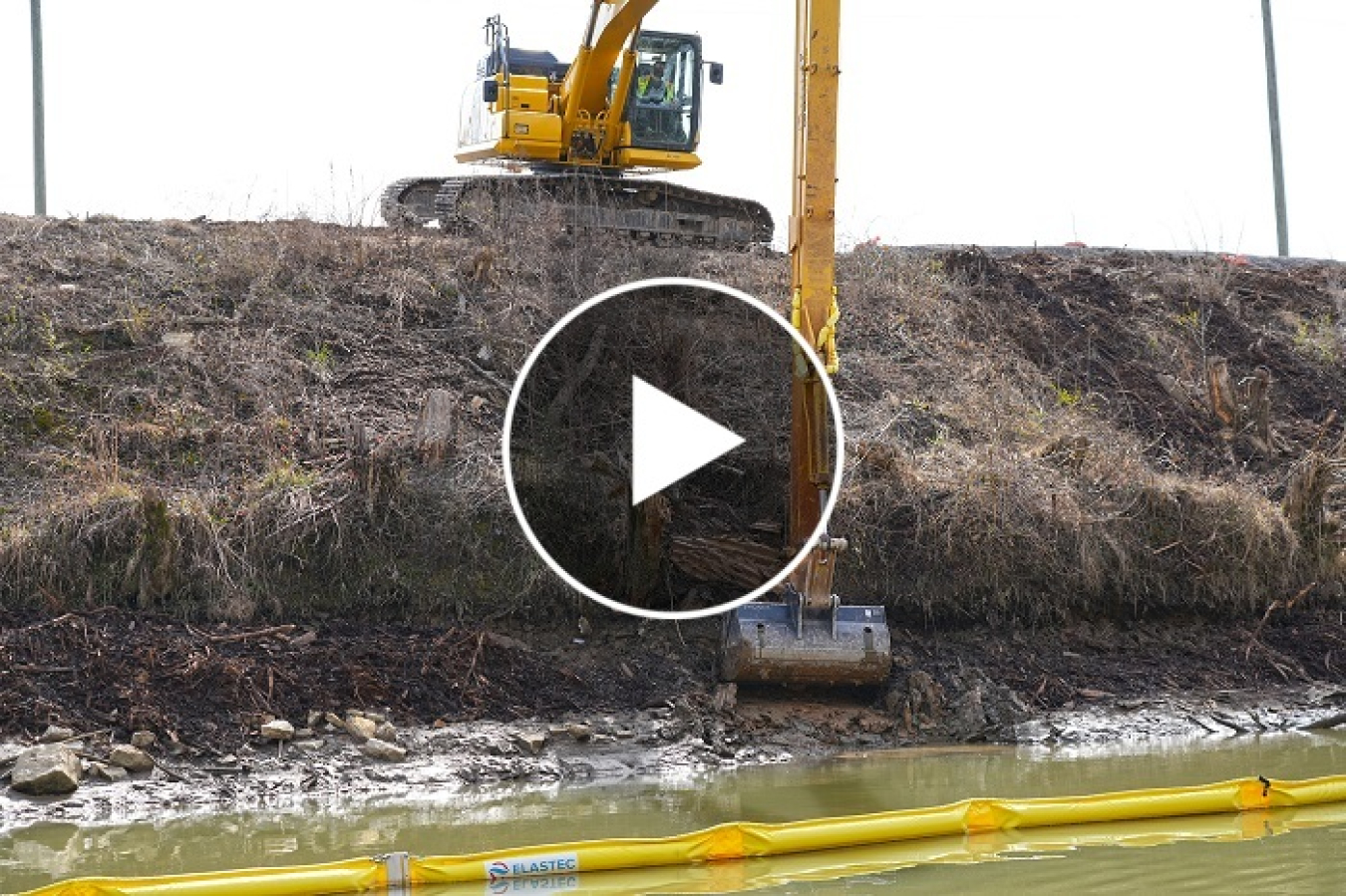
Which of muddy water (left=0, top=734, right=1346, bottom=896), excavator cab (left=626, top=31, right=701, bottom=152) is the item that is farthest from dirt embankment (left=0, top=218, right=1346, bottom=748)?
excavator cab (left=626, top=31, right=701, bottom=152)

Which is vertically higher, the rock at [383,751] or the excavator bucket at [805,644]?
the excavator bucket at [805,644]

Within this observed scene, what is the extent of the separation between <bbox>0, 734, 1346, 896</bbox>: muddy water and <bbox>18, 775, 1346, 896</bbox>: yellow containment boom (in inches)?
1.5

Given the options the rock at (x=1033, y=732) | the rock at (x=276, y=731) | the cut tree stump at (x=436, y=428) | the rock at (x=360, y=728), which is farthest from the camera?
the cut tree stump at (x=436, y=428)

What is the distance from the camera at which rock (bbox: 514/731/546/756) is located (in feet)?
36.6

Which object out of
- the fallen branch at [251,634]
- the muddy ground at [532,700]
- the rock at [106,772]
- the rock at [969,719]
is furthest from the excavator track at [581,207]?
the rock at [106,772]

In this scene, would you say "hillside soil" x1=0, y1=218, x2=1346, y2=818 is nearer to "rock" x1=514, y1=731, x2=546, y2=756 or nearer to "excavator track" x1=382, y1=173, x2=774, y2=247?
"rock" x1=514, y1=731, x2=546, y2=756

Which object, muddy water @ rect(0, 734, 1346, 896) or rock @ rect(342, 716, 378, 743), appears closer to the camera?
muddy water @ rect(0, 734, 1346, 896)

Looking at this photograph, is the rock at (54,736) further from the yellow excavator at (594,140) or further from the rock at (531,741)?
the yellow excavator at (594,140)

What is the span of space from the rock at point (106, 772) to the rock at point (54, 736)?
0.32m

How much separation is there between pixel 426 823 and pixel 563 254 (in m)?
8.07

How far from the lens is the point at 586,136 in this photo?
690 inches

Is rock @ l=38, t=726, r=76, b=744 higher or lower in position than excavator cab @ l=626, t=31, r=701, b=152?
lower

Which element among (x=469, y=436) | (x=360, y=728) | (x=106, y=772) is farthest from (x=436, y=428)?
(x=106, y=772)

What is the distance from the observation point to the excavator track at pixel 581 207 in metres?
17.4
